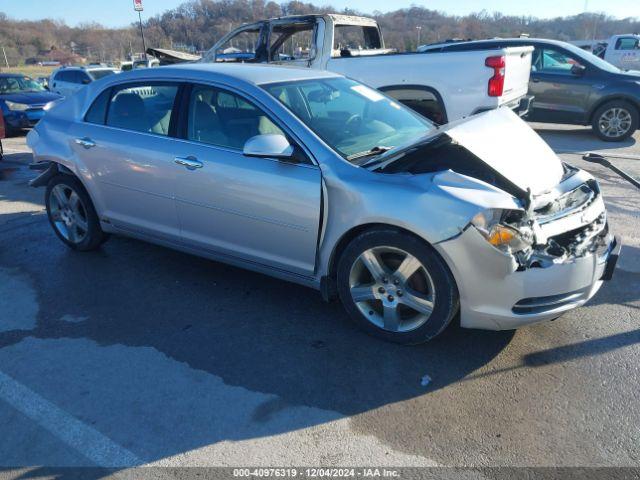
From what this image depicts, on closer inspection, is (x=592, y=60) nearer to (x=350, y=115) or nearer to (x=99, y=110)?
(x=350, y=115)

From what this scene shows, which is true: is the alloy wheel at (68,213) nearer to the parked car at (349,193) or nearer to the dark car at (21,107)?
the parked car at (349,193)

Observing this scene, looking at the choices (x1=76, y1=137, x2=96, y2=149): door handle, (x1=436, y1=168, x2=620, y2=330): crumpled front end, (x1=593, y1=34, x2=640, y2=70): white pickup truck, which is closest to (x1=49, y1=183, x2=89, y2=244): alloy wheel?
(x1=76, y1=137, x2=96, y2=149): door handle

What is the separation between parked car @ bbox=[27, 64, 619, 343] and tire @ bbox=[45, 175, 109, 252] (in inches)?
9.4

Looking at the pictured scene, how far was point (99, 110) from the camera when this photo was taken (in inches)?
188

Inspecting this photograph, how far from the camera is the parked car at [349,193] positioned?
3.04 m

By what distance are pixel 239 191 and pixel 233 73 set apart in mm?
984

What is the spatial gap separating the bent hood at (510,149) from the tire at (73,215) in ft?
10.9

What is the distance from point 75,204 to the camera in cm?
509

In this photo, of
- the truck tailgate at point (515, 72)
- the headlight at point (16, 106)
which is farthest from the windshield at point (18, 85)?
the truck tailgate at point (515, 72)

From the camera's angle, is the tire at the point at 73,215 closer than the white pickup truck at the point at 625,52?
Yes

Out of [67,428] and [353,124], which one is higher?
[353,124]

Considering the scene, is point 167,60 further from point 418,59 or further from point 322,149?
point 322,149

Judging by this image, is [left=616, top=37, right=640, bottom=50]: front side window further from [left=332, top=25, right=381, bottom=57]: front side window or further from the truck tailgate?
the truck tailgate

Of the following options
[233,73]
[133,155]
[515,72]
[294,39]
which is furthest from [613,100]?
[133,155]
